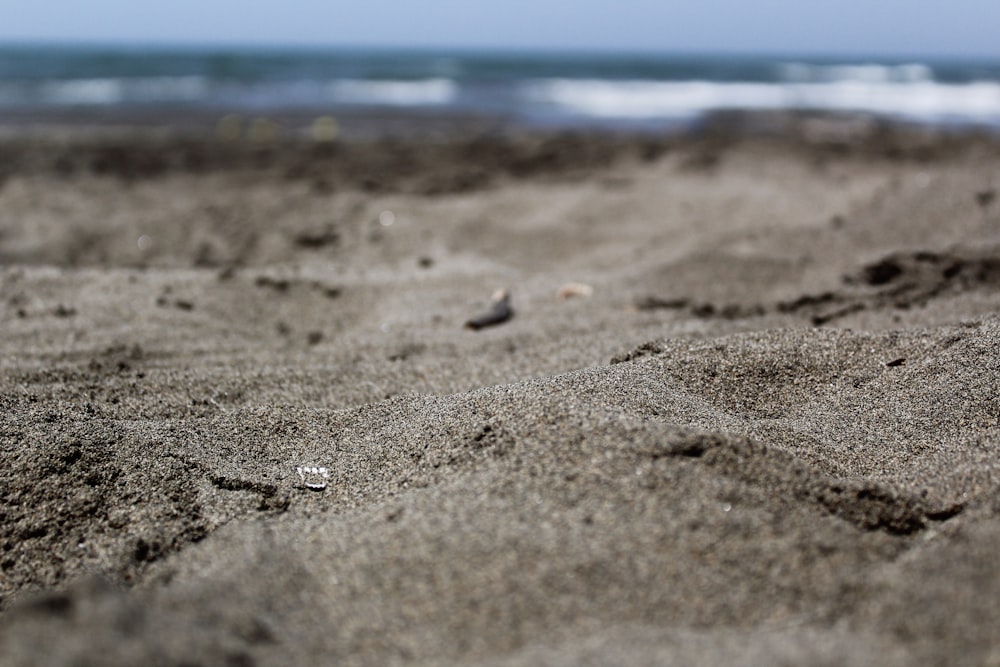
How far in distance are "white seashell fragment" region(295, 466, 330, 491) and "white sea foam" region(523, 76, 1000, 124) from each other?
11434 millimetres

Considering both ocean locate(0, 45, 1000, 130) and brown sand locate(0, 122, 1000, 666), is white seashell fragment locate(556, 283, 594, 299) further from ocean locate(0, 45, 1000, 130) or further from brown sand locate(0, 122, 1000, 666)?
ocean locate(0, 45, 1000, 130)

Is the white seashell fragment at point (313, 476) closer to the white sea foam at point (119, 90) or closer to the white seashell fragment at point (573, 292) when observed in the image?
the white seashell fragment at point (573, 292)

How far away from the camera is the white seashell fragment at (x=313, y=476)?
82.6 inches

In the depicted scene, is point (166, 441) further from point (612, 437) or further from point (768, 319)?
point (768, 319)

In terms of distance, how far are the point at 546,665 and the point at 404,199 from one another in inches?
185

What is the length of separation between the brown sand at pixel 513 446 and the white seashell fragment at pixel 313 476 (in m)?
0.03

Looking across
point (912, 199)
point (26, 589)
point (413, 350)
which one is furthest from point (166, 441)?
point (912, 199)

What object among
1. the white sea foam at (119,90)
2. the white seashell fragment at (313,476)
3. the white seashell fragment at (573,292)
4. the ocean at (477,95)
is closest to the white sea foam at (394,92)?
the ocean at (477,95)

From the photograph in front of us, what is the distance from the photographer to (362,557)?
167cm

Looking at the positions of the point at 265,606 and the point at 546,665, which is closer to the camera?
the point at 546,665

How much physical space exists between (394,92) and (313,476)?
55.2 ft

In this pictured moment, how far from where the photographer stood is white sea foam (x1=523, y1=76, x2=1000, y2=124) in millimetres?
13844

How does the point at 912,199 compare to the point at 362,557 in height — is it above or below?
above

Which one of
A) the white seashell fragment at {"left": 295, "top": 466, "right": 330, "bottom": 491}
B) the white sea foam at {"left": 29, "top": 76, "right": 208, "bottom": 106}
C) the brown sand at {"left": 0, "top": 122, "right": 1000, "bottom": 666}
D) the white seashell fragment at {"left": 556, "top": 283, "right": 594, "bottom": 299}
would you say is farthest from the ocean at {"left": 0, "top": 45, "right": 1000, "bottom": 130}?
the white seashell fragment at {"left": 295, "top": 466, "right": 330, "bottom": 491}
